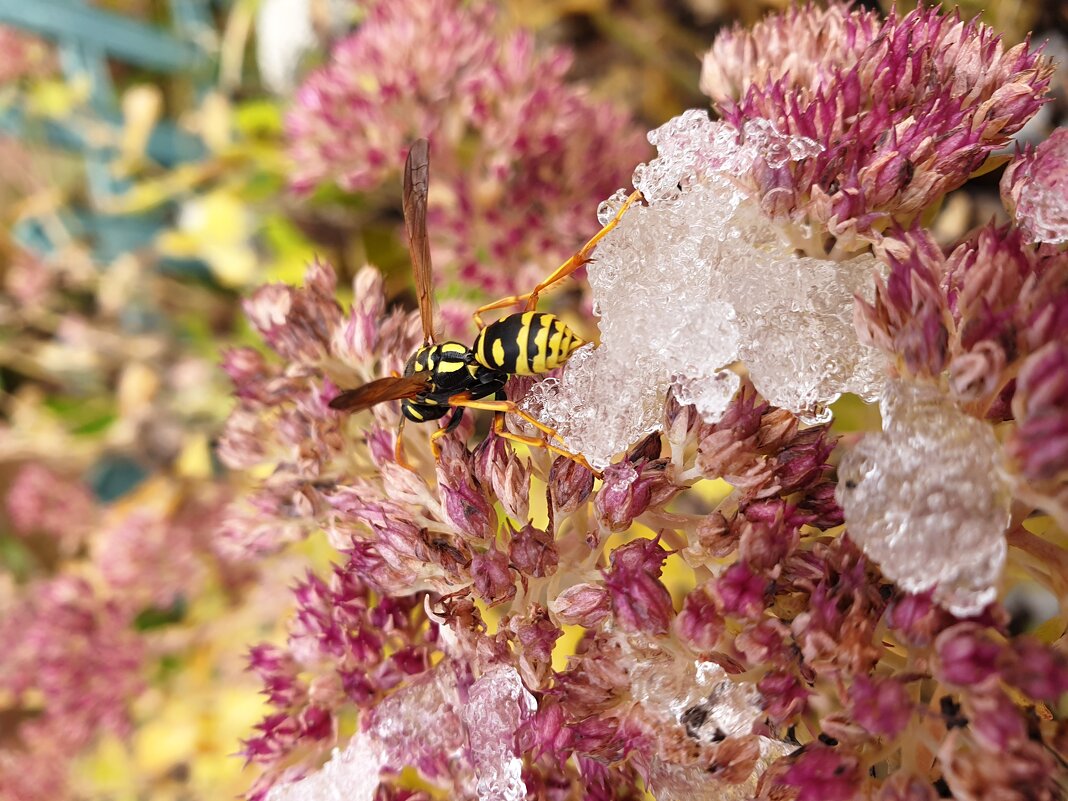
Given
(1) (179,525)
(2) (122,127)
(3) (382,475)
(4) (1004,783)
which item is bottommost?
(4) (1004,783)

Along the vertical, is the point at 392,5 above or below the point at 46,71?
below

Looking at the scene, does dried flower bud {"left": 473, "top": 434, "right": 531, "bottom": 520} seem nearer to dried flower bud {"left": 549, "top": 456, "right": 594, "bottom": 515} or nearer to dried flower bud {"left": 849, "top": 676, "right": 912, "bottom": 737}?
dried flower bud {"left": 549, "top": 456, "right": 594, "bottom": 515}

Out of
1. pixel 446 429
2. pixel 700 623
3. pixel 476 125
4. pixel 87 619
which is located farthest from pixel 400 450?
pixel 87 619

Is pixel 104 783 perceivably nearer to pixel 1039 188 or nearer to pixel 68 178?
pixel 68 178

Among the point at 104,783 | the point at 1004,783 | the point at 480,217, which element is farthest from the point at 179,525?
the point at 1004,783

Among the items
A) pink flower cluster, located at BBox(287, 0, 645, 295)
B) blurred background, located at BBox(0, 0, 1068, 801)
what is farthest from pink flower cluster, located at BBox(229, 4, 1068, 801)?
pink flower cluster, located at BBox(287, 0, 645, 295)

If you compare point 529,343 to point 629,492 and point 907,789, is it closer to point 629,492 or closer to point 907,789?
point 629,492
